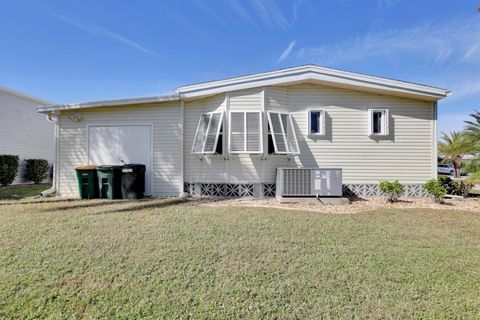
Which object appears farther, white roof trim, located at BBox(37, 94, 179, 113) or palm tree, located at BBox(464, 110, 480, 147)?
palm tree, located at BBox(464, 110, 480, 147)

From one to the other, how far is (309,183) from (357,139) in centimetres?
258

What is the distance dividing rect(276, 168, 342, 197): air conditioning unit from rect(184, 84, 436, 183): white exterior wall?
96 cm

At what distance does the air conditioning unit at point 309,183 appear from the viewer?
7527mm

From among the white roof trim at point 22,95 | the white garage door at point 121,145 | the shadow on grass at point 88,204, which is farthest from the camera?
the white roof trim at point 22,95

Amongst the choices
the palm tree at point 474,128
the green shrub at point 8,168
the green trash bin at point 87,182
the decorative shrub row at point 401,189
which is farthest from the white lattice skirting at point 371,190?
the green shrub at point 8,168

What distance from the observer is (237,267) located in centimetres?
317

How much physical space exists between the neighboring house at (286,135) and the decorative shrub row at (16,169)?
19.5 feet

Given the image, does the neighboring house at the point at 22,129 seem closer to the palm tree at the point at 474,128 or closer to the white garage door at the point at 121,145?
the white garage door at the point at 121,145

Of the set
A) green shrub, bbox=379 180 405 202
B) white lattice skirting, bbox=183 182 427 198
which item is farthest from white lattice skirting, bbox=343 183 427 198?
green shrub, bbox=379 180 405 202

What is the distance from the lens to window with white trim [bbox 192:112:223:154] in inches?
314

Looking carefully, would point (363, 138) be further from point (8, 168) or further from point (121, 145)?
point (8, 168)

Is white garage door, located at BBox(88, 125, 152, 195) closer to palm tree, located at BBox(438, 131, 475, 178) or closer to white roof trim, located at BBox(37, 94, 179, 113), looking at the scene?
white roof trim, located at BBox(37, 94, 179, 113)

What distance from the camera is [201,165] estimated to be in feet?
27.8

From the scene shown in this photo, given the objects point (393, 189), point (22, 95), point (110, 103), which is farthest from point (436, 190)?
point (22, 95)
